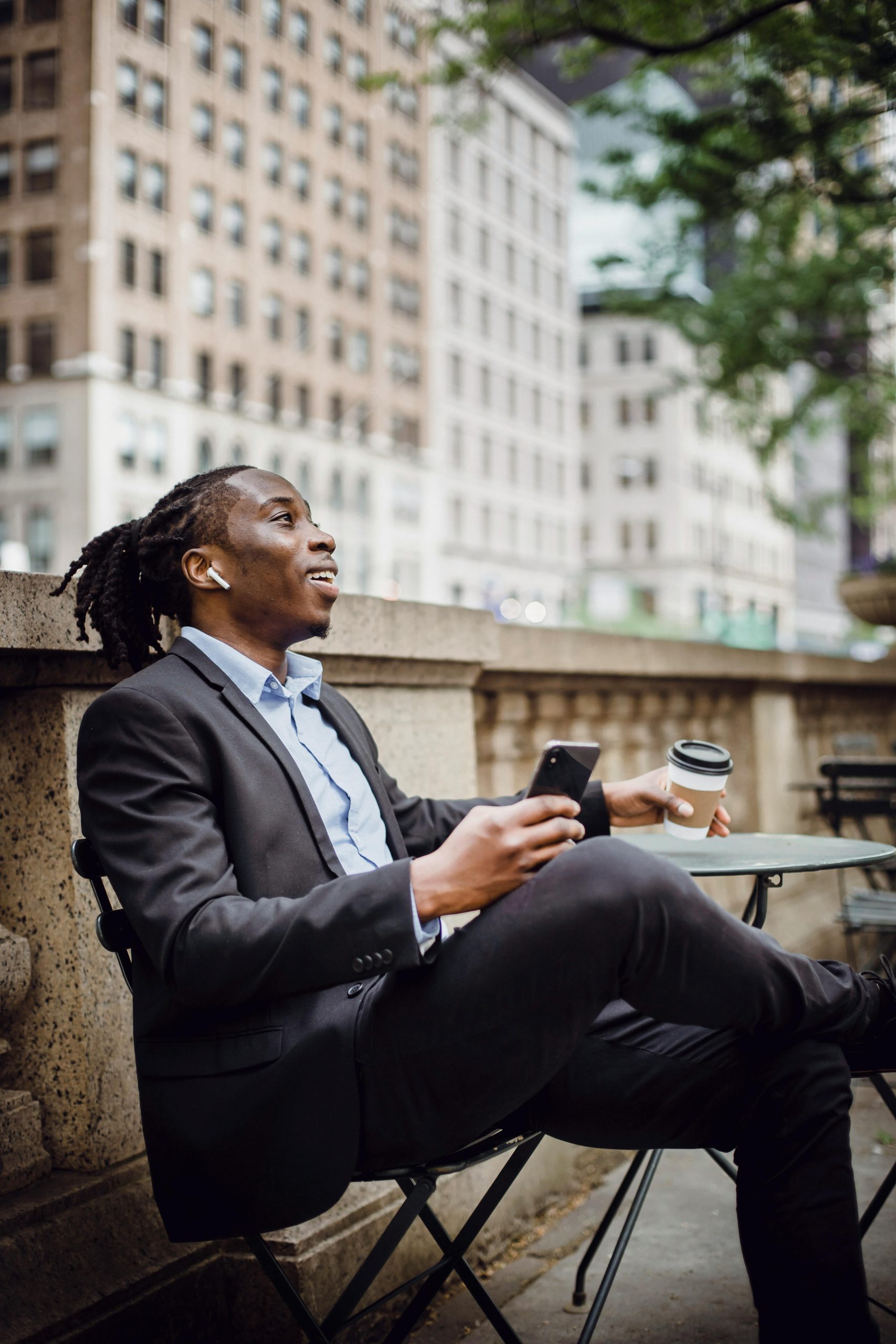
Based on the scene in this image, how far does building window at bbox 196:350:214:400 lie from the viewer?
170 feet

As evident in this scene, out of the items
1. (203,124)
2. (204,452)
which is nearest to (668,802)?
(204,452)

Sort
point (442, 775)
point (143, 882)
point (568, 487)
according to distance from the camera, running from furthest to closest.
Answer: point (568, 487), point (442, 775), point (143, 882)

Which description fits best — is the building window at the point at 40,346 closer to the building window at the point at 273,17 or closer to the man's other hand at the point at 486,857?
the building window at the point at 273,17

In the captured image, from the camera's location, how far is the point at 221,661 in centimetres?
233

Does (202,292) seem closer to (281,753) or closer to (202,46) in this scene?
(202,46)

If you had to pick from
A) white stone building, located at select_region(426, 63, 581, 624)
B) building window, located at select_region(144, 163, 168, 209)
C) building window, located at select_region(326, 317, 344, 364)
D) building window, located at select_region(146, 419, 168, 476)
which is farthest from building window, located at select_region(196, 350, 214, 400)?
white stone building, located at select_region(426, 63, 581, 624)

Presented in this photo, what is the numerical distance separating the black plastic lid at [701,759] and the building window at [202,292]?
52219 millimetres

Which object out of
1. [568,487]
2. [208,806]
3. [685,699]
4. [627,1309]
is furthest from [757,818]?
[568,487]

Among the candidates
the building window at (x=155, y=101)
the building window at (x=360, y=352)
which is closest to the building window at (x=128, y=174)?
the building window at (x=155, y=101)

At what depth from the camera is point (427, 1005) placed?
1.84 meters

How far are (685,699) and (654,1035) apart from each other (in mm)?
3855

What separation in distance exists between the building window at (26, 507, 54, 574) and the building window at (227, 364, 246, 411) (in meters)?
9.78

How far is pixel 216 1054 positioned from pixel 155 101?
174 ft

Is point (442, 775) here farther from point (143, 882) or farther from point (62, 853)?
point (143, 882)
